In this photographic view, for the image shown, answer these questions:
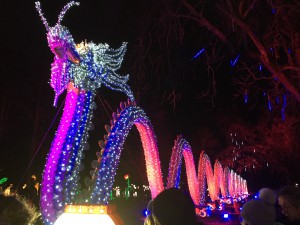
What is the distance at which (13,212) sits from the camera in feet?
25.6

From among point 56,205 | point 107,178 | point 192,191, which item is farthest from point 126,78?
point 192,191

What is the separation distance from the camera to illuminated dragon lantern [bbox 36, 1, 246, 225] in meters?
8.30

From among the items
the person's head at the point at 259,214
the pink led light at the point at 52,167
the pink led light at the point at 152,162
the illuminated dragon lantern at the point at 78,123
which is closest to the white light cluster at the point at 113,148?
the illuminated dragon lantern at the point at 78,123

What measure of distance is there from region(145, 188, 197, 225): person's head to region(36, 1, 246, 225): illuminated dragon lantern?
5.87 metres

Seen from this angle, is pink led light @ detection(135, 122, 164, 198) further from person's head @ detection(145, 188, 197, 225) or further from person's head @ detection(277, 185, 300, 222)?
person's head @ detection(145, 188, 197, 225)

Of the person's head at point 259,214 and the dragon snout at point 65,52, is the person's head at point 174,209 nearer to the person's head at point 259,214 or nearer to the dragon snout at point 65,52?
the person's head at point 259,214

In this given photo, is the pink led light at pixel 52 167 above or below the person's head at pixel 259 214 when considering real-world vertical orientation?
above

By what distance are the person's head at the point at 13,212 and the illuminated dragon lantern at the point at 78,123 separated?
0.44 m

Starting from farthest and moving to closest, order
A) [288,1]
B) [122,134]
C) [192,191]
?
[192,191], [122,134], [288,1]

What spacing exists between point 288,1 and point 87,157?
3021 centimetres

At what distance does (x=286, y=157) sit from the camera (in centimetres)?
3234

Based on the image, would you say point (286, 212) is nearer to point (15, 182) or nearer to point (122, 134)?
point (122, 134)

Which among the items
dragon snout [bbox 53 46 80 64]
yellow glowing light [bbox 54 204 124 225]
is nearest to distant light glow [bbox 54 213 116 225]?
yellow glowing light [bbox 54 204 124 225]

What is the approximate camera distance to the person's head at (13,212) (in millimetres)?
7703
